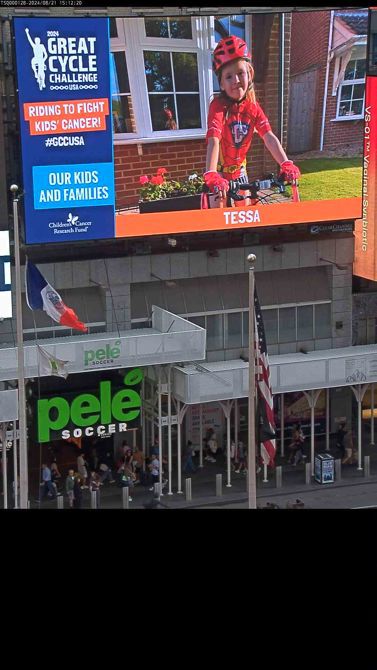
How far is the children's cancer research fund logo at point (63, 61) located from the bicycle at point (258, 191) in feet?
14.5

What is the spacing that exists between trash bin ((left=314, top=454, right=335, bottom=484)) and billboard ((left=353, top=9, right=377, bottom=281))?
5.18 m

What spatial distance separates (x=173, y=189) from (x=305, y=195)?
12.1 feet

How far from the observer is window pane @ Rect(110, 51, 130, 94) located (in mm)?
43031

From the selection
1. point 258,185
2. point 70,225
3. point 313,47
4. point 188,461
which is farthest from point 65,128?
point 188,461

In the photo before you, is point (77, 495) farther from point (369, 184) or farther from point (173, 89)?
point (369, 184)

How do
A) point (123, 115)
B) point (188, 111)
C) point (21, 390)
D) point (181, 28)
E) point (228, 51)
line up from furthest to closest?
point (188, 111) < point (228, 51) < point (181, 28) < point (123, 115) < point (21, 390)

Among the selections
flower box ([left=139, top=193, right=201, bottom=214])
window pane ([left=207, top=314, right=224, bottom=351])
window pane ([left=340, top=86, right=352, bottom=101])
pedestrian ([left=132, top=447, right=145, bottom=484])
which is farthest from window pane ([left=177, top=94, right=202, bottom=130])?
pedestrian ([left=132, top=447, right=145, bottom=484])

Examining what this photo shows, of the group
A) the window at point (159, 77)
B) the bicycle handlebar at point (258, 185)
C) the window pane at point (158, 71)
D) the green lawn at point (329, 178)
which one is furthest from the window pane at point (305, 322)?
the window pane at point (158, 71)

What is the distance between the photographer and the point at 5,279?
140 ft

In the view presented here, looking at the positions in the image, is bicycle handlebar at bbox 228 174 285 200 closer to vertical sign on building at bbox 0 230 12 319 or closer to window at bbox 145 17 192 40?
window at bbox 145 17 192 40

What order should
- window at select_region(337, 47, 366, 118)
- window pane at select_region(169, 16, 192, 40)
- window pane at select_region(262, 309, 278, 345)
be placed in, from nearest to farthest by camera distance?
window pane at select_region(169, 16, 192, 40) < window at select_region(337, 47, 366, 118) < window pane at select_region(262, 309, 278, 345)

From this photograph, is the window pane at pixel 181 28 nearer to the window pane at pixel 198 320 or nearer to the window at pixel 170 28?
the window at pixel 170 28

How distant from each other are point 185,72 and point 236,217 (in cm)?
385
